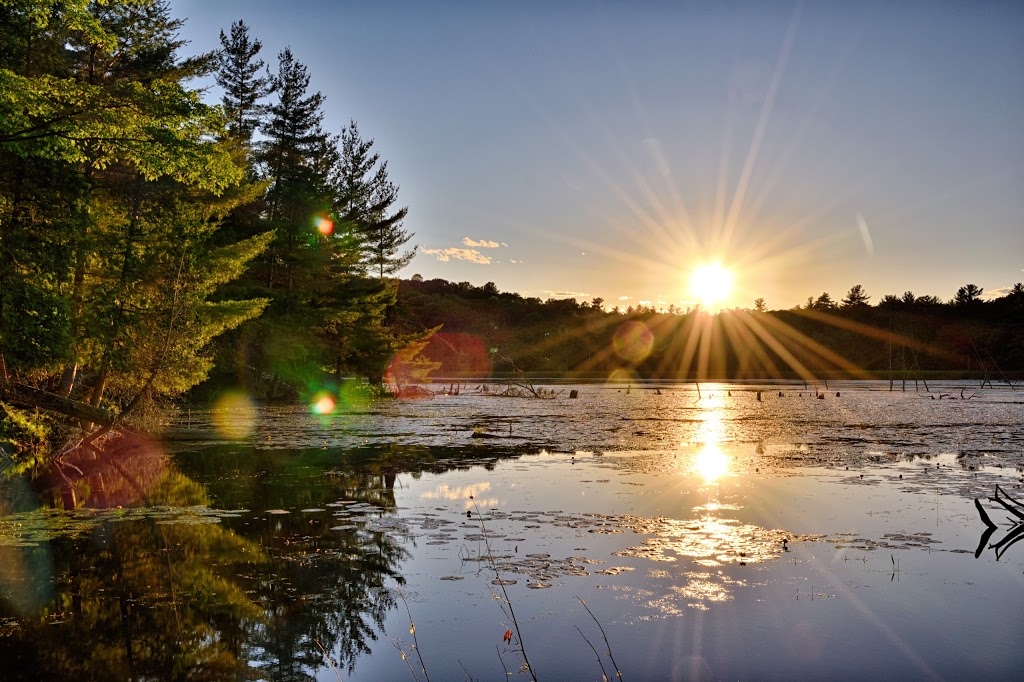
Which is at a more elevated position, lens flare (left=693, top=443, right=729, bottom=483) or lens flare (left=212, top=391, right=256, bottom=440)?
lens flare (left=693, top=443, right=729, bottom=483)

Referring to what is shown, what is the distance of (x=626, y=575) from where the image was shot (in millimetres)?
7871

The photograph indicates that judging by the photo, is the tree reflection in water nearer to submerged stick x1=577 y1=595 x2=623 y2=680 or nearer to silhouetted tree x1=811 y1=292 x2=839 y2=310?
submerged stick x1=577 y1=595 x2=623 y2=680

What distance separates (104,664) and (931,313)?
4133 inches

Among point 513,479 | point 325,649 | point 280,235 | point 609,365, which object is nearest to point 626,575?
point 325,649

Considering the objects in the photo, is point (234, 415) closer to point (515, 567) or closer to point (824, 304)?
point (515, 567)

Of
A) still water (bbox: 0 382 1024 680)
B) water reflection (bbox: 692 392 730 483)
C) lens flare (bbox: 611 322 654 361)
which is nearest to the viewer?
still water (bbox: 0 382 1024 680)

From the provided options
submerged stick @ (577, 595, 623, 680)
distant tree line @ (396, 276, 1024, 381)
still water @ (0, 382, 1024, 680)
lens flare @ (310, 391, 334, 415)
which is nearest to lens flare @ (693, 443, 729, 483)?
still water @ (0, 382, 1024, 680)

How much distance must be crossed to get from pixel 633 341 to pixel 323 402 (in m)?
65.0

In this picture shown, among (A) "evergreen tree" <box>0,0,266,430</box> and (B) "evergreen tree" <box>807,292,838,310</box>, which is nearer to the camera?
(A) "evergreen tree" <box>0,0,266,430</box>

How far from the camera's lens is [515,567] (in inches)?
324

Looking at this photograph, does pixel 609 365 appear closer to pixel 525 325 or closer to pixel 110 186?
pixel 525 325

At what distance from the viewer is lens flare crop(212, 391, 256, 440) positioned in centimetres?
2401

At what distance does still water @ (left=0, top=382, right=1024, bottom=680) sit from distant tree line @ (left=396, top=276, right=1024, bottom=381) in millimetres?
63508

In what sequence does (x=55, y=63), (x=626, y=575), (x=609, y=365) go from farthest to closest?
(x=609, y=365) < (x=55, y=63) < (x=626, y=575)
